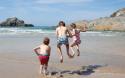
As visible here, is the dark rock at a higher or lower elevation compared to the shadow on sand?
lower

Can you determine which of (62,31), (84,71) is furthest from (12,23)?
(84,71)

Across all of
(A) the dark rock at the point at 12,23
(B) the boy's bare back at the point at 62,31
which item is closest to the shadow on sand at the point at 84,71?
(B) the boy's bare back at the point at 62,31

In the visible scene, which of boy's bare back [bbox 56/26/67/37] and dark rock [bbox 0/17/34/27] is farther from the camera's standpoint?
dark rock [bbox 0/17/34/27]

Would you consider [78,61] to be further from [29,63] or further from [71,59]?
[29,63]

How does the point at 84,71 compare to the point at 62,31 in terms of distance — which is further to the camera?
the point at 62,31

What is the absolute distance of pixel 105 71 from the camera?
10.4 meters

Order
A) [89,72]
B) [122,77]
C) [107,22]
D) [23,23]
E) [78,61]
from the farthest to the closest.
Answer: [23,23] < [107,22] < [78,61] < [89,72] < [122,77]

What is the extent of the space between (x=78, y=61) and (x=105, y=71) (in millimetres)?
2300

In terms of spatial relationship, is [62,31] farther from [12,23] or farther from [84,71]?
[12,23]

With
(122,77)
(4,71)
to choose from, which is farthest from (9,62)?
(122,77)

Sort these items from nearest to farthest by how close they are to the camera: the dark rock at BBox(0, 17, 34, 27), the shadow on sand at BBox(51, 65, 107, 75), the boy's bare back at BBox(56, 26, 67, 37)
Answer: the shadow on sand at BBox(51, 65, 107, 75) → the boy's bare back at BBox(56, 26, 67, 37) → the dark rock at BBox(0, 17, 34, 27)

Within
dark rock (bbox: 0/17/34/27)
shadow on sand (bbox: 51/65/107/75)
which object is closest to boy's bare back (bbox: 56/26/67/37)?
shadow on sand (bbox: 51/65/107/75)

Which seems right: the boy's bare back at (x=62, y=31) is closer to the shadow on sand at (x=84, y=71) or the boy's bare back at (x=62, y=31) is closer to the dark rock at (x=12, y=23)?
the shadow on sand at (x=84, y=71)

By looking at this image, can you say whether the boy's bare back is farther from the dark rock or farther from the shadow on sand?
the dark rock
